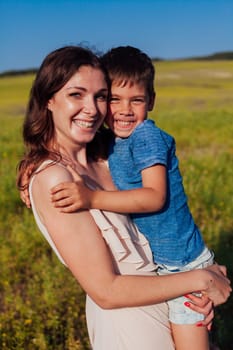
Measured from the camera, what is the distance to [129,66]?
A: 8.32 ft

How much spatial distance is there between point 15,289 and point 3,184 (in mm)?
3122

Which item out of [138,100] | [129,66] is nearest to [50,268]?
[138,100]

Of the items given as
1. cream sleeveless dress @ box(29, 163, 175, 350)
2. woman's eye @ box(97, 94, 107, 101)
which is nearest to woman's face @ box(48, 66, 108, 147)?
woman's eye @ box(97, 94, 107, 101)

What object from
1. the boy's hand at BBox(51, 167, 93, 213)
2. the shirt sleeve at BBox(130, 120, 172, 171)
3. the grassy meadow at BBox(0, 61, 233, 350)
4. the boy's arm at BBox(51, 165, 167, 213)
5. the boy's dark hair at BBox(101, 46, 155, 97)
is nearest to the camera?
the boy's hand at BBox(51, 167, 93, 213)

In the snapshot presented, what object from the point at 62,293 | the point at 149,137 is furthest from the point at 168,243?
the point at 62,293

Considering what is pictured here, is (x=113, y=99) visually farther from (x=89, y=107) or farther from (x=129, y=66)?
(x=89, y=107)

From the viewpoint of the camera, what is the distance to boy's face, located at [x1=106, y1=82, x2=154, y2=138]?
252 cm

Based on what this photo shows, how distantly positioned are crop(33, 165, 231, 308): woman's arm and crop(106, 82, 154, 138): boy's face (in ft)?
1.47

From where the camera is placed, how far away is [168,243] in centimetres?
239

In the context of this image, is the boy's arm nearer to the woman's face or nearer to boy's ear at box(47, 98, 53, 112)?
the woman's face

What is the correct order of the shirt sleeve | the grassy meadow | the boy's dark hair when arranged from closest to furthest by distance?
the shirt sleeve, the boy's dark hair, the grassy meadow

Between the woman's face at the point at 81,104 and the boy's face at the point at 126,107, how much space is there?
162mm

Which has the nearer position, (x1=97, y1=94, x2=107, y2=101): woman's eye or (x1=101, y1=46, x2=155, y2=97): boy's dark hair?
(x1=97, y1=94, x2=107, y2=101): woman's eye

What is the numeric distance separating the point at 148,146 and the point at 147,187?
16 cm
